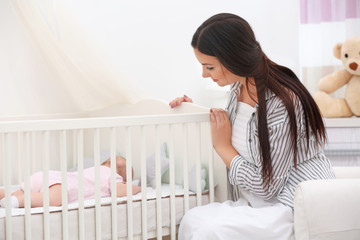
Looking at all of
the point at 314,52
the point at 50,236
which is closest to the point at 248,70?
the point at 50,236

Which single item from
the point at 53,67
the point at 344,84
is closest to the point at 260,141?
the point at 53,67

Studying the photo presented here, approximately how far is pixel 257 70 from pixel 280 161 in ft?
0.93

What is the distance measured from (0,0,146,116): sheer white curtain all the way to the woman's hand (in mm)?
661

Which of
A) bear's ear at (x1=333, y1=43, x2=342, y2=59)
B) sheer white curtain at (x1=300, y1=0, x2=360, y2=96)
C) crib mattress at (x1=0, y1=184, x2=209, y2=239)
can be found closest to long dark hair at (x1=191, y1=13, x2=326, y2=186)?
crib mattress at (x1=0, y1=184, x2=209, y2=239)

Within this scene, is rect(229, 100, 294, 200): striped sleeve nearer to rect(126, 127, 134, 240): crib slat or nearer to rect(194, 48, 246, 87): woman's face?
rect(194, 48, 246, 87): woman's face

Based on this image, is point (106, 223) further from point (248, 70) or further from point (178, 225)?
point (248, 70)

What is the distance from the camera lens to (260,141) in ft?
4.98

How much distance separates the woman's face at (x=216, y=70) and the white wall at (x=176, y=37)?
3.15ft

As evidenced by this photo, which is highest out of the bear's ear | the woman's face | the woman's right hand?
the bear's ear

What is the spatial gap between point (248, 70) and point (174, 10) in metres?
1.32

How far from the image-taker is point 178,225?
5.74 ft

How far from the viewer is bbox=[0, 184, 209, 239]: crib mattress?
152cm

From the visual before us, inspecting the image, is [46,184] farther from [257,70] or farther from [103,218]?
[257,70]

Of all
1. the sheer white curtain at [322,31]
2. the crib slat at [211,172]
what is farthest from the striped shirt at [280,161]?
the sheer white curtain at [322,31]
